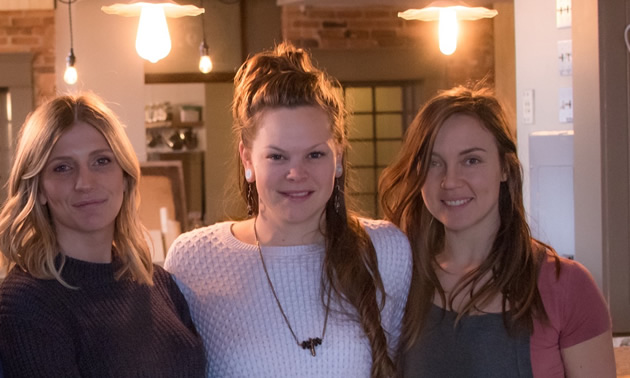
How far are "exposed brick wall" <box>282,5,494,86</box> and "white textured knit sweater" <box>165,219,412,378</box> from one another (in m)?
5.95

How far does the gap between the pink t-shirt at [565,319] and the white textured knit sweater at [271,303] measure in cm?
33

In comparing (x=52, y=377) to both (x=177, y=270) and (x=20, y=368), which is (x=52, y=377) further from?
(x=177, y=270)

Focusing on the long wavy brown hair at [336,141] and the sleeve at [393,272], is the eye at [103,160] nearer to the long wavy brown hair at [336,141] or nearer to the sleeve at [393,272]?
the long wavy brown hair at [336,141]

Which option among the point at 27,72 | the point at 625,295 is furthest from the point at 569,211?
the point at 27,72

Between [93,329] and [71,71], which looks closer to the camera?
[93,329]

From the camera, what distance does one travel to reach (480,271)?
82.6 inches

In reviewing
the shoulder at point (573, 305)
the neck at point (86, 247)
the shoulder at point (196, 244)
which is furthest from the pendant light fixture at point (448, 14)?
the neck at point (86, 247)

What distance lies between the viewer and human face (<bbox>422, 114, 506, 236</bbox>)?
2098mm

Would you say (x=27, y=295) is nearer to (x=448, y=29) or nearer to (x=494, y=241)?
(x=494, y=241)

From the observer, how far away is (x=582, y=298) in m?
1.99

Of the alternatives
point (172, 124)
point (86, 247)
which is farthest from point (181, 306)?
point (172, 124)

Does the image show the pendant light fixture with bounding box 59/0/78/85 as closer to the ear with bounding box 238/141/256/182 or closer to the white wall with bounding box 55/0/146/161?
the white wall with bounding box 55/0/146/161

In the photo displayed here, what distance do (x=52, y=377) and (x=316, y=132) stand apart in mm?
747

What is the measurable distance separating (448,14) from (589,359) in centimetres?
265
